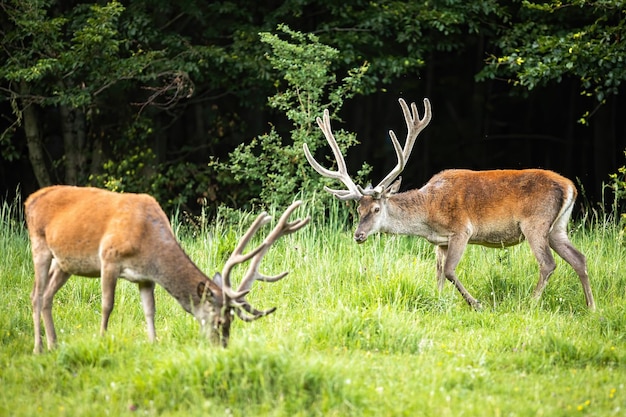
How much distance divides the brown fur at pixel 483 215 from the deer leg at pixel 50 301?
3078 mm

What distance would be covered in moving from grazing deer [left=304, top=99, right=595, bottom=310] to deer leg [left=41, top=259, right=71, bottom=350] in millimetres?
2922

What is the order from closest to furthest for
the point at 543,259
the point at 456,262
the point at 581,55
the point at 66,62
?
the point at 543,259
the point at 456,262
the point at 581,55
the point at 66,62

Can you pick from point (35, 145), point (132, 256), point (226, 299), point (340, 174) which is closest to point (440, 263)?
point (340, 174)

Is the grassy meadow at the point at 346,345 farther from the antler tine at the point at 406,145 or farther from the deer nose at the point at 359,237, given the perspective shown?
the antler tine at the point at 406,145

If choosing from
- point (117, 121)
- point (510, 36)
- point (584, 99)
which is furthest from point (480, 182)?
point (584, 99)

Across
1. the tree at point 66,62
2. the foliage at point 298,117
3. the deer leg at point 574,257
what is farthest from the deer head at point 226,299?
the tree at point 66,62

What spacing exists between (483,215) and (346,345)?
8.75ft

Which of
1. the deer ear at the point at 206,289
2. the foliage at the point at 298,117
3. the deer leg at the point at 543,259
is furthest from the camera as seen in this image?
the foliage at the point at 298,117

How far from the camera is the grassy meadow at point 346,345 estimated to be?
5.55 metres

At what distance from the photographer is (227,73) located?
14.3m

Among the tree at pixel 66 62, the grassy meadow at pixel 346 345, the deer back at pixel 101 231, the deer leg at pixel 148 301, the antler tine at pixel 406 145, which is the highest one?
the tree at pixel 66 62

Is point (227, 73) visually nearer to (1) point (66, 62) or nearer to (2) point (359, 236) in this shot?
(1) point (66, 62)

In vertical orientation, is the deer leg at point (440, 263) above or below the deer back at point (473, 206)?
below

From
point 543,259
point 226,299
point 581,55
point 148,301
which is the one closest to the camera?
point 226,299
